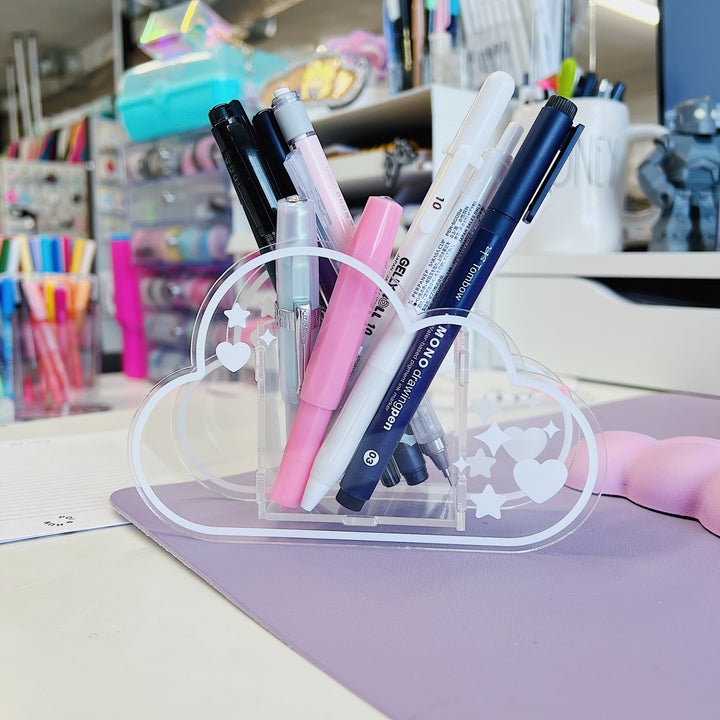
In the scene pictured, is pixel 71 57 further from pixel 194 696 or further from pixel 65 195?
pixel 194 696

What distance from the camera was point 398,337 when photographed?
29 centimetres

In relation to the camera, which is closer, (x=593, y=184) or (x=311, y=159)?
(x=311, y=159)

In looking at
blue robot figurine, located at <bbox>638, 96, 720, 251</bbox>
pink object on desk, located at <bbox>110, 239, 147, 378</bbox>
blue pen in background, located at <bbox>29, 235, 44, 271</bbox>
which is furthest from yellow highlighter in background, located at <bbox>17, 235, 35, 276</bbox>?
blue robot figurine, located at <bbox>638, 96, 720, 251</bbox>

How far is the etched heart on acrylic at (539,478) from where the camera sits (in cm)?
30

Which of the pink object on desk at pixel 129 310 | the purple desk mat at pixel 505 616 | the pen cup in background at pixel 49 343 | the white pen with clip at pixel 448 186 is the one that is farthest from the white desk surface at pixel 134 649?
the pink object on desk at pixel 129 310

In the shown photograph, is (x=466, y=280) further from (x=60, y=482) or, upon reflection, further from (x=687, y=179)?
(x=687, y=179)

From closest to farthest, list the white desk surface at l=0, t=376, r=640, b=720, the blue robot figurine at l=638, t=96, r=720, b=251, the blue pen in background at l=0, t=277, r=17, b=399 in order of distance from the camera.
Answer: the white desk surface at l=0, t=376, r=640, b=720 → the blue robot figurine at l=638, t=96, r=720, b=251 → the blue pen in background at l=0, t=277, r=17, b=399

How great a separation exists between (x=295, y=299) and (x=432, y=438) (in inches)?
3.2

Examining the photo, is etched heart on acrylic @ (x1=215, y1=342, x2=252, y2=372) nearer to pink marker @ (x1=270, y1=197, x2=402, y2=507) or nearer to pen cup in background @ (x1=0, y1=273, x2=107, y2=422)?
pink marker @ (x1=270, y1=197, x2=402, y2=507)

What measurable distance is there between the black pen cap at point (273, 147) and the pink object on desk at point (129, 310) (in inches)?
34.6

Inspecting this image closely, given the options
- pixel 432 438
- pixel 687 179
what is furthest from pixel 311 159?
pixel 687 179

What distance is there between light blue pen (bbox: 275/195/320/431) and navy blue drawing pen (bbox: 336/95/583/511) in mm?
36

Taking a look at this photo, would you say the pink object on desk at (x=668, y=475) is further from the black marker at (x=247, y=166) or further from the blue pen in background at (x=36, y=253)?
the blue pen in background at (x=36, y=253)

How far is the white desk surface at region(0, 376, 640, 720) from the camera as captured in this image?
0.19 meters
